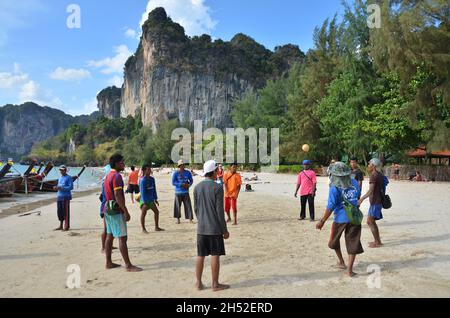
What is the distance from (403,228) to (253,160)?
1792 inches

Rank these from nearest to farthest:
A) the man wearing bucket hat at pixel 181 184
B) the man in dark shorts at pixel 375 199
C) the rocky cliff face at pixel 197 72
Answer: the man in dark shorts at pixel 375 199 < the man wearing bucket hat at pixel 181 184 < the rocky cliff face at pixel 197 72

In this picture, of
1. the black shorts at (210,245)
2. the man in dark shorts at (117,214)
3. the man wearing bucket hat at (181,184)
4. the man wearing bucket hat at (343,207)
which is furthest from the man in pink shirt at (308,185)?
the black shorts at (210,245)

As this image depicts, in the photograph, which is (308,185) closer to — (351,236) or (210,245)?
(351,236)

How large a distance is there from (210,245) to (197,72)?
121363mm

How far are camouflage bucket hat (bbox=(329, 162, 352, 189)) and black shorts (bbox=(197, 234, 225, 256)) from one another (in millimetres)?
2005

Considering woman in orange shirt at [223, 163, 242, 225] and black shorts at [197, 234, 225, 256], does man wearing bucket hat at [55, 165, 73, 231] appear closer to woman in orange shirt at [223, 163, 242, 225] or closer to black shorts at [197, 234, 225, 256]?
woman in orange shirt at [223, 163, 242, 225]

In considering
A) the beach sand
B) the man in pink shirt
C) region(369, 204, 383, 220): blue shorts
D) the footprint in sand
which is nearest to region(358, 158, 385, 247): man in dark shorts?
region(369, 204, 383, 220): blue shorts

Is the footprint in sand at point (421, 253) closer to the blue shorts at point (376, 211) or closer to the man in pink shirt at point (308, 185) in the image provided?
the blue shorts at point (376, 211)

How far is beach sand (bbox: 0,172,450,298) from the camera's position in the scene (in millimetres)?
5277

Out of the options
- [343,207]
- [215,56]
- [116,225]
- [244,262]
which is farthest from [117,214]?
[215,56]

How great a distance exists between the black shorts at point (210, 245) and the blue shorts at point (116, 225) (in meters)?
1.60

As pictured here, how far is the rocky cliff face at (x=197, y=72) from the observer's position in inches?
4732
